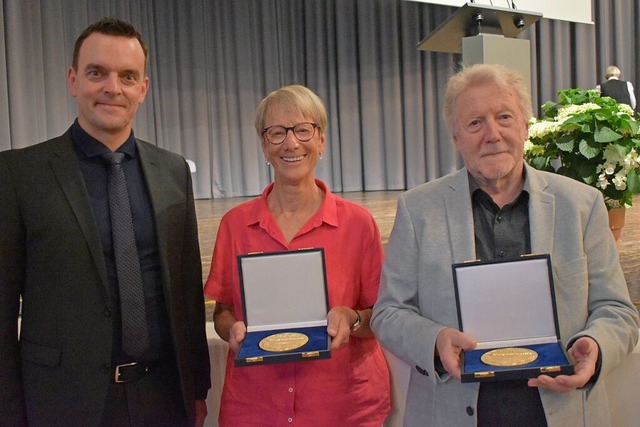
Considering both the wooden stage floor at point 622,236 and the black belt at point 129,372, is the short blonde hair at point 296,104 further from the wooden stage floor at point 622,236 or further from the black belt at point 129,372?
the wooden stage floor at point 622,236

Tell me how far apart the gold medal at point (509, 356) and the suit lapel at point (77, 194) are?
849 millimetres

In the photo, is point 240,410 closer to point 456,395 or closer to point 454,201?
point 456,395

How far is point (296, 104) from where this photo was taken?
1711 mm

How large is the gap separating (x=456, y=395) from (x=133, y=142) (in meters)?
0.97

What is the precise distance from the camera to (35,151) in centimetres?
152

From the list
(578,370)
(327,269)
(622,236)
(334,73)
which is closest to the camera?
(578,370)

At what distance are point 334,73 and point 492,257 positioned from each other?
10243 millimetres

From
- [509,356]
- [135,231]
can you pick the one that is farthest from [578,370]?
[135,231]

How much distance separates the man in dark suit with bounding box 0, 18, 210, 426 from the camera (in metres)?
1.44

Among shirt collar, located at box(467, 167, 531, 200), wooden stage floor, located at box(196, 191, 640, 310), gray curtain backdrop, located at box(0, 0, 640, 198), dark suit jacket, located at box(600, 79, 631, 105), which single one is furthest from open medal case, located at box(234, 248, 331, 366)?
gray curtain backdrop, located at box(0, 0, 640, 198)

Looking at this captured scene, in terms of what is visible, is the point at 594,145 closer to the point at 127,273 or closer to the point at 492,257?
the point at 492,257

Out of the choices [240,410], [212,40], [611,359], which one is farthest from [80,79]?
[212,40]

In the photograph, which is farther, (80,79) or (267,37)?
(267,37)

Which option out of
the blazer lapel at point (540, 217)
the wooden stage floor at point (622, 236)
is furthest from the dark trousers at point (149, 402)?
the wooden stage floor at point (622, 236)
